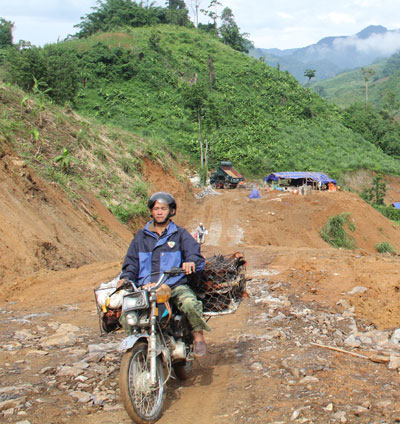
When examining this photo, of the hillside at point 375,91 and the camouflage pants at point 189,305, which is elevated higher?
the hillside at point 375,91

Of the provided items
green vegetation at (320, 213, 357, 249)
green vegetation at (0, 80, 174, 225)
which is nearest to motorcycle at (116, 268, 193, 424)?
green vegetation at (0, 80, 174, 225)

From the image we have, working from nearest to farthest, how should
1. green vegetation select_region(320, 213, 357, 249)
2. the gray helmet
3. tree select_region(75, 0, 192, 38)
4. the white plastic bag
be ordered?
the white plastic bag < the gray helmet < green vegetation select_region(320, 213, 357, 249) < tree select_region(75, 0, 192, 38)

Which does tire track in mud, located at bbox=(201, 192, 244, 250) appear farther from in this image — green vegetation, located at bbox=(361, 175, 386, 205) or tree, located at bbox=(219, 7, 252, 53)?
tree, located at bbox=(219, 7, 252, 53)

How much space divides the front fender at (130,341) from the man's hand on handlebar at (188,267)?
69 centimetres

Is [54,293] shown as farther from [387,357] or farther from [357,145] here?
[357,145]

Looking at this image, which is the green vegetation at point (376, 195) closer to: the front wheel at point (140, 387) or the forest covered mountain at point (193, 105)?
the forest covered mountain at point (193, 105)

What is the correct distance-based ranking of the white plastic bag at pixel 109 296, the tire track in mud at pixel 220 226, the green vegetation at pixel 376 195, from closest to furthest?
the white plastic bag at pixel 109 296
the tire track in mud at pixel 220 226
the green vegetation at pixel 376 195

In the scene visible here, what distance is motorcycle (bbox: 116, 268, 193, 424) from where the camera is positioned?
3463 mm

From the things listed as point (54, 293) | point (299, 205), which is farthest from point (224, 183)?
point (54, 293)

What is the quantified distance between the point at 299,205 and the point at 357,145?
1439 inches

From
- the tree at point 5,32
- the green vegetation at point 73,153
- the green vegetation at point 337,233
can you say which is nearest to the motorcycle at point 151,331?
the green vegetation at point 73,153

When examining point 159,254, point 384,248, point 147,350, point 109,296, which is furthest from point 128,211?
point 384,248

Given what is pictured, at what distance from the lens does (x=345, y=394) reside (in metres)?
3.66

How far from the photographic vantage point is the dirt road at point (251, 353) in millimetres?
3596
